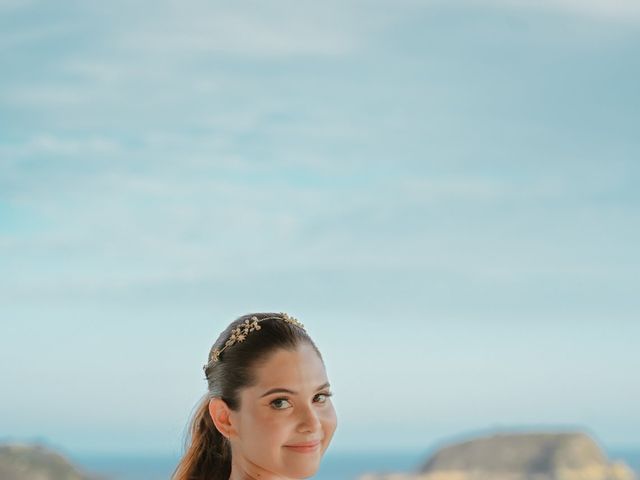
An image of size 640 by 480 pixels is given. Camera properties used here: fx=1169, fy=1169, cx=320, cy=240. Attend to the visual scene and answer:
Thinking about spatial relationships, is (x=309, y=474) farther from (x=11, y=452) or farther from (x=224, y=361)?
(x=11, y=452)

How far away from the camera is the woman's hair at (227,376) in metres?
2.09

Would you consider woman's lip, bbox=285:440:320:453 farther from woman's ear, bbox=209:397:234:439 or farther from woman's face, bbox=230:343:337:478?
woman's ear, bbox=209:397:234:439

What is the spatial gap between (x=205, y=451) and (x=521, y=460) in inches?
345

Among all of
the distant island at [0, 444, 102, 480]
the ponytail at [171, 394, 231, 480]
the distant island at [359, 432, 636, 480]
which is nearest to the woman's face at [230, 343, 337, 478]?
the ponytail at [171, 394, 231, 480]

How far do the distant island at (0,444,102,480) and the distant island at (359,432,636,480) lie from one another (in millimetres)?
6611

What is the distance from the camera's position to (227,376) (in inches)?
83.4

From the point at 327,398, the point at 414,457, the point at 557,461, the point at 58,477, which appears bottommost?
the point at 327,398

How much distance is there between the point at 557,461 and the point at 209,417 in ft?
28.1

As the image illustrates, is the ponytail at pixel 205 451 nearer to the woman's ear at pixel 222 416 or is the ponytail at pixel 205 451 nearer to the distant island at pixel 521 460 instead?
the woman's ear at pixel 222 416

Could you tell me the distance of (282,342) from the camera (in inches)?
82.4

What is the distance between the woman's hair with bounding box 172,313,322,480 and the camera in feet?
6.85

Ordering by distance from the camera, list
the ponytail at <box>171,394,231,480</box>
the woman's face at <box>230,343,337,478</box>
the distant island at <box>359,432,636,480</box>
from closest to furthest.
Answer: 1. the woman's face at <box>230,343,337,478</box>
2. the ponytail at <box>171,394,231,480</box>
3. the distant island at <box>359,432,636,480</box>

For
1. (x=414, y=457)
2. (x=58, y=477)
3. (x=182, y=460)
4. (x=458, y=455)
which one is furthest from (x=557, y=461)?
(x=414, y=457)

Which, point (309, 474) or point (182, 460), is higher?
point (182, 460)
